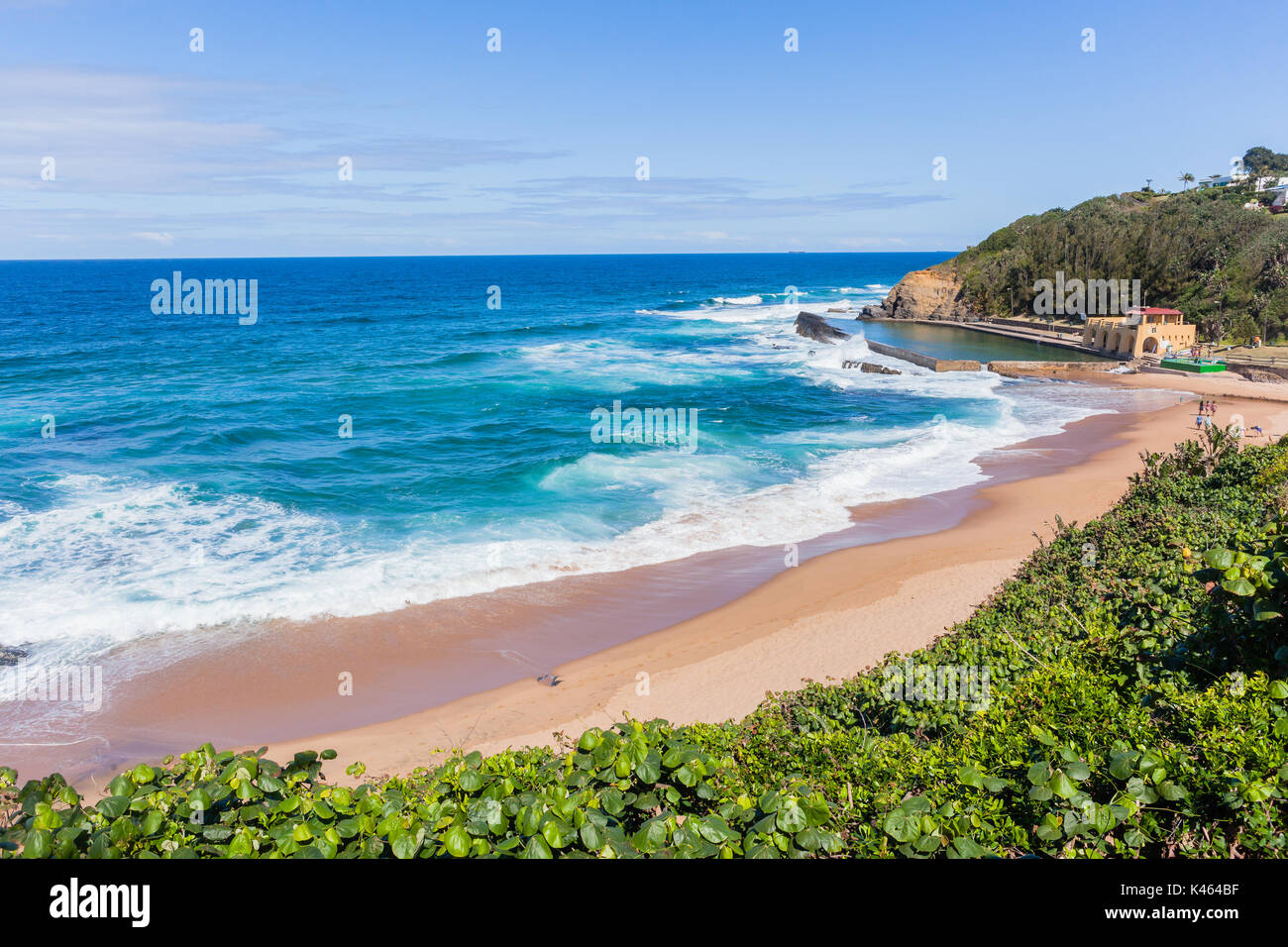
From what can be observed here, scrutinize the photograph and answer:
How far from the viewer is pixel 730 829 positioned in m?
4.00

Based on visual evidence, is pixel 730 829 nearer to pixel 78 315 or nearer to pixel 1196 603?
pixel 1196 603

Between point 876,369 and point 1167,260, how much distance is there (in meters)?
33.3

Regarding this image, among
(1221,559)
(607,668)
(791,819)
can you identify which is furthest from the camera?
(607,668)

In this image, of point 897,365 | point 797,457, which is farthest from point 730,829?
point 897,365

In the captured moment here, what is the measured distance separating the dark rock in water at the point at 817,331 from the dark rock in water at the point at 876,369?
13.8 metres

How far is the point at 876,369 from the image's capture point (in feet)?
154

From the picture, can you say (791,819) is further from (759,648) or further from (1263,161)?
(1263,161)

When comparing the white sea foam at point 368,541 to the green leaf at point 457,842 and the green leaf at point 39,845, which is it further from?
the green leaf at point 457,842

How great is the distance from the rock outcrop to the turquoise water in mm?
19700

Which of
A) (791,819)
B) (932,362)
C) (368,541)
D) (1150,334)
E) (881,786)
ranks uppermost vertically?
(1150,334)

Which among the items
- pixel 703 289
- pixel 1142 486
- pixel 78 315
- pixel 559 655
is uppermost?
pixel 703 289

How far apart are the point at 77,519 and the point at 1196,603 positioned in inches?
962

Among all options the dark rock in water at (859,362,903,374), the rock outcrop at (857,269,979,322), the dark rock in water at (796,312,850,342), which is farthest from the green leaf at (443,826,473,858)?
the rock outcrop at (857,269,979,322)

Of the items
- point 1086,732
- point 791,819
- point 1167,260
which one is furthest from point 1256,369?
point 791,819
